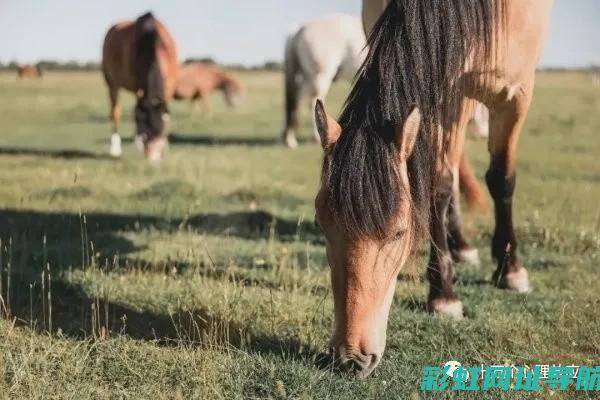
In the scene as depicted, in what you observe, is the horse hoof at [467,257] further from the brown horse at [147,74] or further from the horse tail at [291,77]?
the horse tail at [291,77]

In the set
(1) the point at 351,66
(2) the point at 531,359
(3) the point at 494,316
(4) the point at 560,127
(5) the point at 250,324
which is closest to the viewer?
(2) the point at 531,359

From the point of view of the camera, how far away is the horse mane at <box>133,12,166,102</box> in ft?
35.8

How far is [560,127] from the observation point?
1565 centimetres

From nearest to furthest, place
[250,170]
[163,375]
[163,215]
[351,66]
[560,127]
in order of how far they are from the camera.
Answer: [163,375], [163,215], [250,170], [351,66], [560,127]

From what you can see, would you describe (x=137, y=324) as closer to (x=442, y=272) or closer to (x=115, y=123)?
(x=442, y=272)

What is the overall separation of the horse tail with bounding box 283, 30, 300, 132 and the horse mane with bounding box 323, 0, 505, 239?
1047 centimetres

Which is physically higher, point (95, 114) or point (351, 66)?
point (351, 66)

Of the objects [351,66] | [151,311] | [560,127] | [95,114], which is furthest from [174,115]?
[151,311]

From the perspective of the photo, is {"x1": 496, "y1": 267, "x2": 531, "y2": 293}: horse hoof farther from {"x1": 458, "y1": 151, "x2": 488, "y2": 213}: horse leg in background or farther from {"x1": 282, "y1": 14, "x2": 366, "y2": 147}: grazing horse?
{"x1": 282, "y1": 14, "x2": 366, "y2": 147}: grazing horse

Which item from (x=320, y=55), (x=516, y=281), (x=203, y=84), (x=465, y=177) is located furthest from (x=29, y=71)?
(x=516, y=281)

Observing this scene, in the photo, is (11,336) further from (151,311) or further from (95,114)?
(95,114)

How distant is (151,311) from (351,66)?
33.8 feet

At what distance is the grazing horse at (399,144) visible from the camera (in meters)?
2.54

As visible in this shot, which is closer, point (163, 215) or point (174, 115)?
Answer: point (163, 215)
